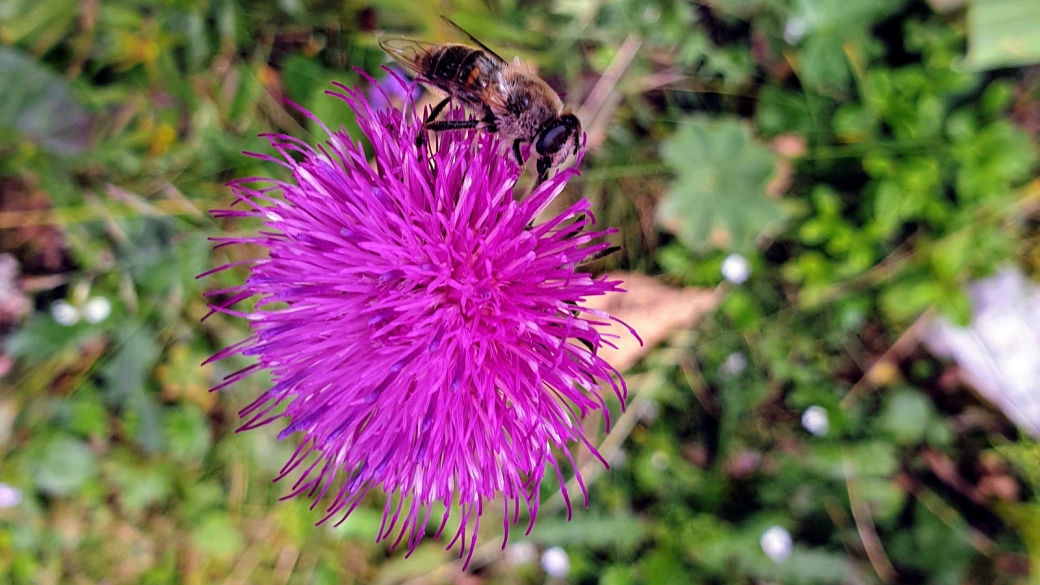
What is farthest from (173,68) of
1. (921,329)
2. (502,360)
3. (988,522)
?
(988,522)

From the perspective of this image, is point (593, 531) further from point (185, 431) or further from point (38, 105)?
point (38, 105)

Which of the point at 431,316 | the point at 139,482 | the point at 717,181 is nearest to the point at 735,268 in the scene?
the point at 717,181

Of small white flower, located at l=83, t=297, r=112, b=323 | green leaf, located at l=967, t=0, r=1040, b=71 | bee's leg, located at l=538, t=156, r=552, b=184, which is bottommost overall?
small white flower, located at l=83, t=297, r=112, b=323

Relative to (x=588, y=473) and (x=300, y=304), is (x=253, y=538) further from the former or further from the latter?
(x=300, y=304)

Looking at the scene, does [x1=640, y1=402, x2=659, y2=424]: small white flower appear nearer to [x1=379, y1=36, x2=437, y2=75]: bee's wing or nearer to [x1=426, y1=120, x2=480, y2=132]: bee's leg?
[x1=426, y1=120, x2=480, y2=132]: bee's leg

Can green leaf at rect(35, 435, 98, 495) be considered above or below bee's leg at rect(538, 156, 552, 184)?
below

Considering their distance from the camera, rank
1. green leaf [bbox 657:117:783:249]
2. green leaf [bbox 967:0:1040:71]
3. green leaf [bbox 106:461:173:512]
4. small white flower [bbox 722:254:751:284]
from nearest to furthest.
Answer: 1. green leaf [bbox 967:0:1040:71]
2. green leaf [bbox 657:117:783:249]
3. small white flower [bbox 722:254:751:284]
4. green leaf [bbox 106:461:173:512]

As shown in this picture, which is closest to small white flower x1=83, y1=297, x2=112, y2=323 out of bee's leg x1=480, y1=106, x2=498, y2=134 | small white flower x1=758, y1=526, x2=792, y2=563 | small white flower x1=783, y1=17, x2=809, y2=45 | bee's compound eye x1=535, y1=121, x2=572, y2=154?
bee's leg x1=480, y1=106, x2=498, y2=134

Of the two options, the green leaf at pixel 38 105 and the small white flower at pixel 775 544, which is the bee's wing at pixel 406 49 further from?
the small white flower at pixel 775 544
